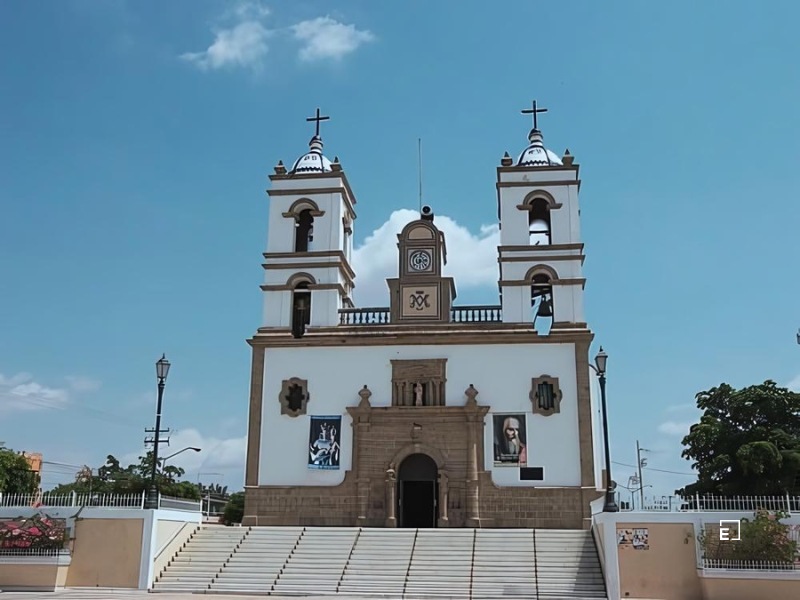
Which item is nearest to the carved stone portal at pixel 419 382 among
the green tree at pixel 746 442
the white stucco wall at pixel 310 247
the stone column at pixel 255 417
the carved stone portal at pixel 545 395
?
the carved stone portal at pixel 545 395

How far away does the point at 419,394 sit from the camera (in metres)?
26.1

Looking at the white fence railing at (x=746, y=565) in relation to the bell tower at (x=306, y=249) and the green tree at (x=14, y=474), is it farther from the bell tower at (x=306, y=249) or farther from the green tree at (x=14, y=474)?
the green tree at (x=14, y=474)

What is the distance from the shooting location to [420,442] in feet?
84.0

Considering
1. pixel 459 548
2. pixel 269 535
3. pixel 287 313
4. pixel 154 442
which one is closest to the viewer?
pixel 154 442

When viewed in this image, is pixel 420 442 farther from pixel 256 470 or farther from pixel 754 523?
pixel 754 523

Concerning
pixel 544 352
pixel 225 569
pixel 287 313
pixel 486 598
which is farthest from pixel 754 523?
pixel 287 313

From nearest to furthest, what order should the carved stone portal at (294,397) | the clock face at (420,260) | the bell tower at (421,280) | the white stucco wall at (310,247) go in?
the carved stone portal at (294,397) → the bell tower at (421,280) → the clock face at (420,260) → the white stucco wall at (310,247)

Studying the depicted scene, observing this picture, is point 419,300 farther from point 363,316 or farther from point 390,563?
point 390,563

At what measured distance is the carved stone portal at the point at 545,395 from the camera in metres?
25.5

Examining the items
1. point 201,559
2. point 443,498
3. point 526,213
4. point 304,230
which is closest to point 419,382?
point 443,498

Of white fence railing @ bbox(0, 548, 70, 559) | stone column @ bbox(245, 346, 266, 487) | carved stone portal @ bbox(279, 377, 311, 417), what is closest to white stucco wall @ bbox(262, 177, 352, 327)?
stone column @ bbox(245, 346, 266, 487)

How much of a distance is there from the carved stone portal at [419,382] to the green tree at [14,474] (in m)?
22.2

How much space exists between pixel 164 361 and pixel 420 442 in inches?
345

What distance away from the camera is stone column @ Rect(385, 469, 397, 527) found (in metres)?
24.7
